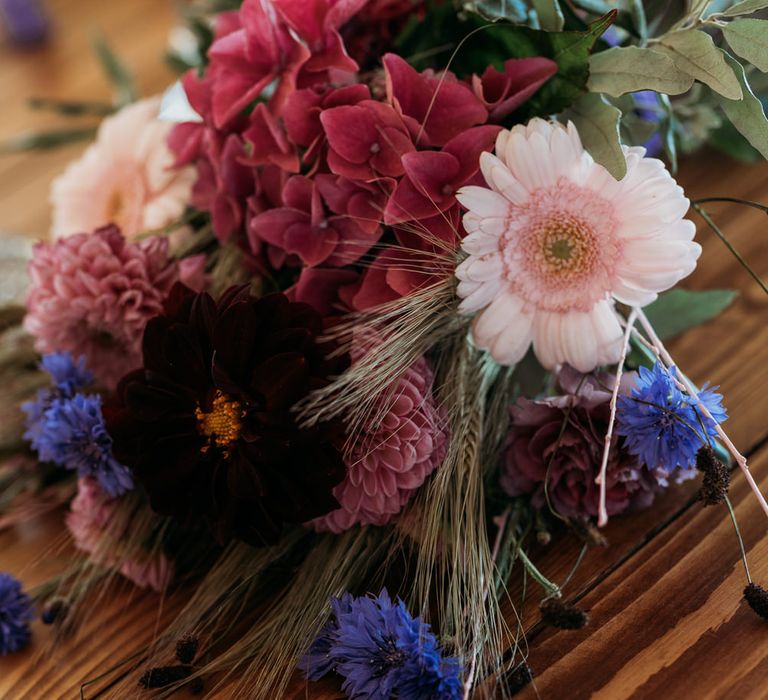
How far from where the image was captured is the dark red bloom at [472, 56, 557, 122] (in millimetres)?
509

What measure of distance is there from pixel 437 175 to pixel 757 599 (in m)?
0.28

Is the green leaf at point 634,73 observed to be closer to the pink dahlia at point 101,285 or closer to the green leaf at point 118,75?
the pink dahlia at point 101,285

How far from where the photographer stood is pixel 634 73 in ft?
1.59

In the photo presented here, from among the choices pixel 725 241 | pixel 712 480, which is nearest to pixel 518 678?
pixel 712 480

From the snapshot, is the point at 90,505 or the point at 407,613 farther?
the point at 90,505

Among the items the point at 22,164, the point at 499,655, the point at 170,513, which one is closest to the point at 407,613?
the point at 499,655

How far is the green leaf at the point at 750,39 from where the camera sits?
0.48 metres

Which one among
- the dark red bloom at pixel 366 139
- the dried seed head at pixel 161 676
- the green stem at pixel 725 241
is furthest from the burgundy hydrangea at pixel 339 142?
the dried seed head at pixel 161 676

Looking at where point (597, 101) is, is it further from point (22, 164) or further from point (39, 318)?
point (22, 164)

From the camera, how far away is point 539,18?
0.53 m

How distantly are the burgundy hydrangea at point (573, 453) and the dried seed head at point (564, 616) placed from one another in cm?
6

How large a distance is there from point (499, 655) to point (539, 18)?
1.20 feet

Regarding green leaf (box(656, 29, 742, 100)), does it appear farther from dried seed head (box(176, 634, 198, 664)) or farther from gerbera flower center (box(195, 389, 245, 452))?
dried seed head (box(176, 634, 198, 664))

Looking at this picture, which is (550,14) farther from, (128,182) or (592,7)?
(128,182)
